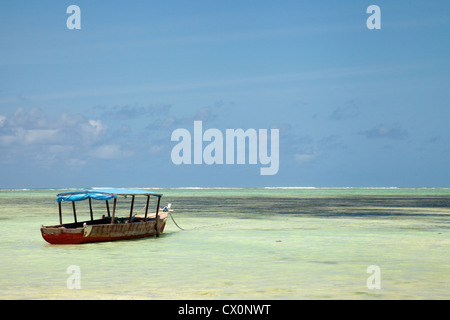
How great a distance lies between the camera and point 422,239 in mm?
24641

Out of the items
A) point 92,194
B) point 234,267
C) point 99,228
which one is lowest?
point 234,267

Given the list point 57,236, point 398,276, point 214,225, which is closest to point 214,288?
point 398,276

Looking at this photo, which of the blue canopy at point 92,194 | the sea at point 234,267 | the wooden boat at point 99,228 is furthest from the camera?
the blue canopy at point 92,194

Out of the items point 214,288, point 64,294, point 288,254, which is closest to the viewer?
point 64,294

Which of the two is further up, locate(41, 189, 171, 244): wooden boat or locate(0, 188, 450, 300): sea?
locate(41, 189, 171, 244): wooden boat

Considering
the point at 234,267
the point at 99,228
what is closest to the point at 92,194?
the point at 99,228

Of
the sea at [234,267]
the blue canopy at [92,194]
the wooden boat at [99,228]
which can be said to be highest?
the blue canopy at [92,194]

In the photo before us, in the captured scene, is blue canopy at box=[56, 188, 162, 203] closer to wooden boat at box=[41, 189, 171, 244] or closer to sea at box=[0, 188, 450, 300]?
wooden boat at box=[41, 189, 171, 244]

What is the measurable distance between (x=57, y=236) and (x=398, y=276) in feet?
43.6

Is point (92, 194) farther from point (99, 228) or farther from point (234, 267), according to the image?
point (234, 267)

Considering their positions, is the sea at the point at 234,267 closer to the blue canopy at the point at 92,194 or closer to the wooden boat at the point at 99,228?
the wooden boat at the point at 99,228

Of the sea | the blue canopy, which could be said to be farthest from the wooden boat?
the sea

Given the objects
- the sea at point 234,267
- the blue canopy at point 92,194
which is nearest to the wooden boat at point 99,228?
the blue canopy at point 92,194
